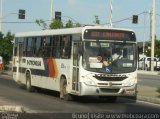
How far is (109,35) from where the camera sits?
74.3 feet

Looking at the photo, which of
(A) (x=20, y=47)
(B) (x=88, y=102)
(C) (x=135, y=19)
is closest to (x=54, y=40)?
(B) (x=88, y=102)

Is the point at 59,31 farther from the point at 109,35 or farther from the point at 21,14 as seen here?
the point at 21,14

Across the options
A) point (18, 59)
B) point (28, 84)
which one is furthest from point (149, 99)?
point (18, 59)

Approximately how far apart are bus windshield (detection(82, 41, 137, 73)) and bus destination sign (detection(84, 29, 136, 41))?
20 centimetres

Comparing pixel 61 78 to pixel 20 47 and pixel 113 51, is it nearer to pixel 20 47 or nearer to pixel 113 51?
pixel 113 51

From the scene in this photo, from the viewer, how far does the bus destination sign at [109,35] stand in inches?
885

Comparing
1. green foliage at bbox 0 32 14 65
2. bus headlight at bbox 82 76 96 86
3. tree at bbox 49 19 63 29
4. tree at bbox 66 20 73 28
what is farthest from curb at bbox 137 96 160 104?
tree at bbox 66 20 73 28

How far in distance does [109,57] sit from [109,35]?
2.95 ft

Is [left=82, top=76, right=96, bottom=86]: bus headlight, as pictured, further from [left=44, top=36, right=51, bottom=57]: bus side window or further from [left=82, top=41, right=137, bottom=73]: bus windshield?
[left=44, top=36, right=51, bottom=57]: bus side window

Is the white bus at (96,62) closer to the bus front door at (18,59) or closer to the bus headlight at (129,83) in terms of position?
the bus headlight at (129,83)

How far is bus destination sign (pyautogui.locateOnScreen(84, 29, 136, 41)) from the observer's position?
22469 mm

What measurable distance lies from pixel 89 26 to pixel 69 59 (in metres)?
1.51

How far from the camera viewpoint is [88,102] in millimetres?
23172

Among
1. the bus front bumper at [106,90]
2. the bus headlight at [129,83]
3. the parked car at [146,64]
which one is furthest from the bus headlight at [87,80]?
Result: the parked car at [146,64]
